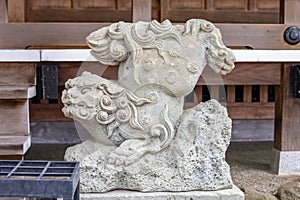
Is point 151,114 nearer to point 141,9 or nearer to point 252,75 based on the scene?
point 141,9

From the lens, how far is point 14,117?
2.94 meters

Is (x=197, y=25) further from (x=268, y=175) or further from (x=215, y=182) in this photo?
(x=268, y=175)

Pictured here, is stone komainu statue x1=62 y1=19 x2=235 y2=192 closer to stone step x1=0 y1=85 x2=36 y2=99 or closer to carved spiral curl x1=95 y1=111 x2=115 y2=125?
carved spiral curl x1=95 y1=111 x2=115 y2=125

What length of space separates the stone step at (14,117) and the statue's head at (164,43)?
1.16 meters

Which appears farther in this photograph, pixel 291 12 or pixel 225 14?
pixel 225 14

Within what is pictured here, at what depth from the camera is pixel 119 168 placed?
6.16 feet

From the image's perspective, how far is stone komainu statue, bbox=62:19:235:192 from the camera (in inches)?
74.3

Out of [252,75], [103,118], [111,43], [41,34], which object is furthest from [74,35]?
[103,118]

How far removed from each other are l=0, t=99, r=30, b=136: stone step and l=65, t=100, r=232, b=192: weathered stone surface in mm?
1143

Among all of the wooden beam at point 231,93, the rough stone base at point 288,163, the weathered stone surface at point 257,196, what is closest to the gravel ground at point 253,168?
the rough stone base at point 288,163

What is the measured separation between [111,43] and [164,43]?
8.9 inches

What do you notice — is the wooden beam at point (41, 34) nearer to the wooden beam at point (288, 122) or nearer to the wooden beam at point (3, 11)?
the wooden beam at point (3, 11)

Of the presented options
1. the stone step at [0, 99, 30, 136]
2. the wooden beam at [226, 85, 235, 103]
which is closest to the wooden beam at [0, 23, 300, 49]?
the stone step at [0, 99, 30, 136]

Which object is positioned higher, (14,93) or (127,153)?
(14,93)
